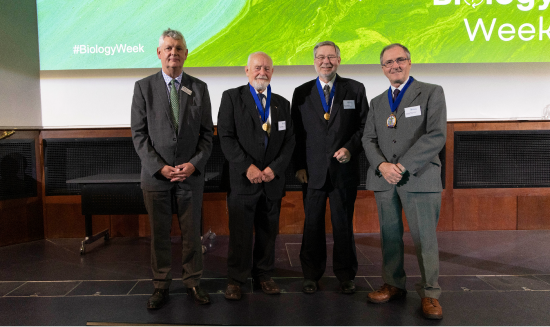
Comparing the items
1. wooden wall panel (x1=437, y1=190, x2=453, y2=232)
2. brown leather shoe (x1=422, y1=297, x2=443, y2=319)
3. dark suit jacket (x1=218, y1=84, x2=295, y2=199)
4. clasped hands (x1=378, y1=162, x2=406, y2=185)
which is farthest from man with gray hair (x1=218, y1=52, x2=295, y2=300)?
wooden wall panel (x1=437, y1=190, x2=453, y2=232)

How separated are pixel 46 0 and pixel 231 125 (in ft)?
10.5

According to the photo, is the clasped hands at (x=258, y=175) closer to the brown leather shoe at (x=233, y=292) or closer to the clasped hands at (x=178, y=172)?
the clasped hands at (x=178, y=172)

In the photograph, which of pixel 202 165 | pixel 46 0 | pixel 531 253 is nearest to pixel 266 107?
pixel 202 165

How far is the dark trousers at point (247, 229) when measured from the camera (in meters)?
2.52

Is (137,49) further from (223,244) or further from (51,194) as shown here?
(223,244)

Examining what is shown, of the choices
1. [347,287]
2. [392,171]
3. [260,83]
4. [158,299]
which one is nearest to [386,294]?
[347,287]

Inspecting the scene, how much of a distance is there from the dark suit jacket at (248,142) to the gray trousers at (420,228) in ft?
2.48

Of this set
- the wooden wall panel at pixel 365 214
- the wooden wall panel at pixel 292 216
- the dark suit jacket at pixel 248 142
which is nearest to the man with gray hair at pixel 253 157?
the dark suit jacket at pixel 248 142

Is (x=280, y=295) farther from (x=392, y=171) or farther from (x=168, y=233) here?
(x=392, y=171)

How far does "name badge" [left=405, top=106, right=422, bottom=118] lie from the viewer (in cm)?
225

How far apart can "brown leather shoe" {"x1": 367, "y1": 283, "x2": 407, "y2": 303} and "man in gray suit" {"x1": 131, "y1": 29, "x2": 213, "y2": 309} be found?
3.67 feet

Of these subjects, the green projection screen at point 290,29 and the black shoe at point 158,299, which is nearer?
the black shoe at point 158,299

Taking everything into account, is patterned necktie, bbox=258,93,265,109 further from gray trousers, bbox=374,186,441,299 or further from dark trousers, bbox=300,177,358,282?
gray trousers, bbox=374,186,441,299

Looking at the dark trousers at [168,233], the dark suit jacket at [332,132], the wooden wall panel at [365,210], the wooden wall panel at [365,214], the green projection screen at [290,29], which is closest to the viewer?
the dark trousers at [168,233]
